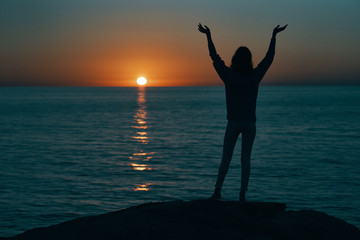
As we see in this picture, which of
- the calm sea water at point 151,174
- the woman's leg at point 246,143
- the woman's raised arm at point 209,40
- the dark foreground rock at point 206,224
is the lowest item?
the calm sea water at point 151,174

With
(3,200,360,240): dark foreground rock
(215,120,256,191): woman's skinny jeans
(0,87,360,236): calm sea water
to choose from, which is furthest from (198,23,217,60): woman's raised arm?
(0,87,360,236): calm sea water

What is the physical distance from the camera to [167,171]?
94.7ft

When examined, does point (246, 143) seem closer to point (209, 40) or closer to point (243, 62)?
point (243, 62)

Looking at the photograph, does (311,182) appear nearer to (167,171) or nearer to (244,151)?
(167,171)

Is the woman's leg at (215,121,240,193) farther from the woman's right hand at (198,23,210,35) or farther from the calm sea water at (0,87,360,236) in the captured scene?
the calm sea water at (0,87,360,236)

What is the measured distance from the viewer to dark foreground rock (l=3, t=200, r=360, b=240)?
666 centimetres

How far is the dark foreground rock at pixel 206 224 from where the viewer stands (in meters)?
6.66

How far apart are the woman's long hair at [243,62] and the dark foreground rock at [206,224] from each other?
230 cm

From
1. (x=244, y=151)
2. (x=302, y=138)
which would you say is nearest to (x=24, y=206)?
(x=244, y=151)

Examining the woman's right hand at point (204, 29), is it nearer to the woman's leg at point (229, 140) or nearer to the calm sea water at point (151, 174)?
the woman's leg at point (229, 140)

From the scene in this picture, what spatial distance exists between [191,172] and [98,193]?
7.53m

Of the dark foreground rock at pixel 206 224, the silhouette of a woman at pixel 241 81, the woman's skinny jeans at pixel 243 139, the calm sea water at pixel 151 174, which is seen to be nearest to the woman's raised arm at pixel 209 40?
the silhouette of a woman at pixel 241 81

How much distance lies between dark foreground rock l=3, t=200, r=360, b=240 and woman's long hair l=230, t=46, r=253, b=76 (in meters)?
2.30

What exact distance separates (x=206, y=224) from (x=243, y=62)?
108 inches
